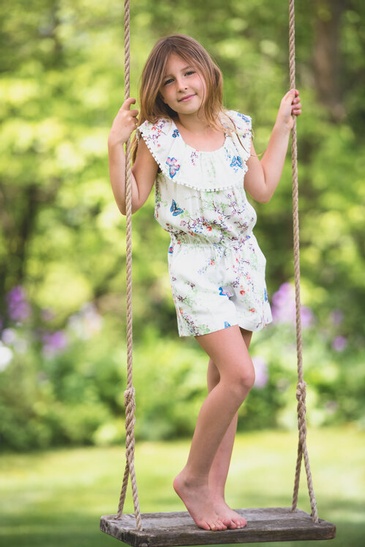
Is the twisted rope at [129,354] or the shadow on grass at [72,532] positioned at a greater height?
the twisted rope at [129,354]

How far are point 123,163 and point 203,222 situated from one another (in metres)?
0.28

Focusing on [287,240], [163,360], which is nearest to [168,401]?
[163,360]

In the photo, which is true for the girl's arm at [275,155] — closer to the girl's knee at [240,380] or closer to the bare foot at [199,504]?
the girl's knee at [240,380]

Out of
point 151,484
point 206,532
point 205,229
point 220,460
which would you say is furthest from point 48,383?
point 206,532

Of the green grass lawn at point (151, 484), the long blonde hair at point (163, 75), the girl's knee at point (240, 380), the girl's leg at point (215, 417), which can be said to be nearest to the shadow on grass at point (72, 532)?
the green grass lawn at point (151, 484)

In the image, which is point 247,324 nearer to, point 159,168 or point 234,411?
point 234,411

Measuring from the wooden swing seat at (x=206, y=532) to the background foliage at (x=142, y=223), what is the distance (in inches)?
168

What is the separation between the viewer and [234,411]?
294 centimetres

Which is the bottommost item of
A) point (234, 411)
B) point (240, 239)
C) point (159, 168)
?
point (234, 411)

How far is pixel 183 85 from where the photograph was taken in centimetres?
299

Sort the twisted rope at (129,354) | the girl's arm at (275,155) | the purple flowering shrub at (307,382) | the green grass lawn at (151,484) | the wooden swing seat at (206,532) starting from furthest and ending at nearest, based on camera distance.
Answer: the purple flowering shrub at (307,382)
the green grass lawn at (151,484)
the girl's arm at (275,155)
the twisted rope at (129,354)
the wooden swing seat at (206,532)

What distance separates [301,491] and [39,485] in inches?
63.0

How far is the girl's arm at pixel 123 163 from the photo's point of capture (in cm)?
296

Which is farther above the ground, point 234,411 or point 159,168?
point 159,168
